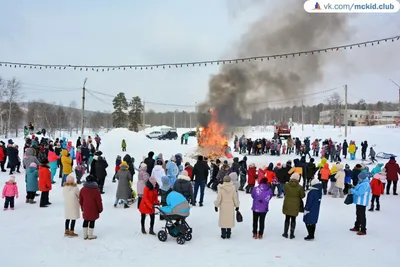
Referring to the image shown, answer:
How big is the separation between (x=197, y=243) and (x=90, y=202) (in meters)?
2.51

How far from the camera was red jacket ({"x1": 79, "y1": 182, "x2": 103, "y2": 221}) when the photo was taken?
7320mm

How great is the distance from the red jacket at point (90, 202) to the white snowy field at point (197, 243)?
1.99ft

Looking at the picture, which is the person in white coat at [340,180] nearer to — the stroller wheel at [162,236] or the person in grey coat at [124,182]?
the person in grey coat at [124,182]

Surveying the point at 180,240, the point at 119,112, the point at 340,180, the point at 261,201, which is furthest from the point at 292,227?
the point at 119,112

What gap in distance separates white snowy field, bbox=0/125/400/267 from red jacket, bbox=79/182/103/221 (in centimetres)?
61

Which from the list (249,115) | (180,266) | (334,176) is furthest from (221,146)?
(180,266)

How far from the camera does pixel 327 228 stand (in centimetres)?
885

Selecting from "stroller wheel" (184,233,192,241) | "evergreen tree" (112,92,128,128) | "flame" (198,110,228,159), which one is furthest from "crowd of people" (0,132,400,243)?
"evergreen tree" (112,92,128,128)

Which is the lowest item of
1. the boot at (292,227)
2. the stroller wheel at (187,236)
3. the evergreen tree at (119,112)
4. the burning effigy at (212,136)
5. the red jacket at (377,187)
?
the stroller wheel at (187,236)

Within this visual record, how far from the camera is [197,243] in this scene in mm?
7422

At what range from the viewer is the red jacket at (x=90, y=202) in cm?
732

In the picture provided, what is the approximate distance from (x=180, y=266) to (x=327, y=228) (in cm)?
462

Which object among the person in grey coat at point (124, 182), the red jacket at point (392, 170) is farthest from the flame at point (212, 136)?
the person in grey coat at point (124, 182)

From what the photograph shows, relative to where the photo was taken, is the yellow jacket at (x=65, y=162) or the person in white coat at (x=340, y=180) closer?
the person in white coat at (x=340, y=180)
